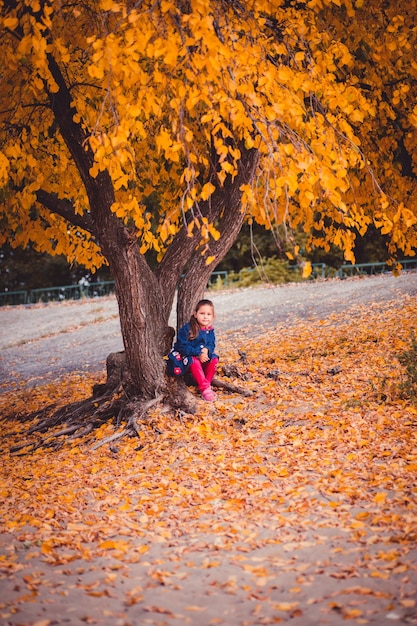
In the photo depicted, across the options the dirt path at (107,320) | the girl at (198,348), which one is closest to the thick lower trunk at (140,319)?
the girl at (198,348)

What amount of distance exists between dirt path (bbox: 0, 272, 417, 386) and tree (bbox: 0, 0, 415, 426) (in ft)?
14.9

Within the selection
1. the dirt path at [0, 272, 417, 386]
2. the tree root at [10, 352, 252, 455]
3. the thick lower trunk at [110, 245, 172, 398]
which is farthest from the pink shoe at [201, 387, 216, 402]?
the dirt path at [0, 272, 417, 386]

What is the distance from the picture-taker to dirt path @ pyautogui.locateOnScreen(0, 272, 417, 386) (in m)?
13.1

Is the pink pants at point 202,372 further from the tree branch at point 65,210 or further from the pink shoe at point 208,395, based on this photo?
the tree branch at point 65,210

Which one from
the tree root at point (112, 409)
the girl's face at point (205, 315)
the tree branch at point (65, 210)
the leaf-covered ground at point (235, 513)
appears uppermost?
the tree branch at point (65, 210)

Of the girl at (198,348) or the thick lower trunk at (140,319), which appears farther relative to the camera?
the girl at (198,348)

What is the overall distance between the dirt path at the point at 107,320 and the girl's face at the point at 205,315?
5172 millimetres

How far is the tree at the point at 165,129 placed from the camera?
4.70 m

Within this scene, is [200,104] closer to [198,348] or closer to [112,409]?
[198,348]

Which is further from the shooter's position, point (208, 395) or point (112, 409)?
point (112, 409)

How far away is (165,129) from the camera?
6820mm

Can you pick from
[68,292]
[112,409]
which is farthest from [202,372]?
[68,292]

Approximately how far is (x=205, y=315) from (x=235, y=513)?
108 inches

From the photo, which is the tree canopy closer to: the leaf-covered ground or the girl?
the girl
